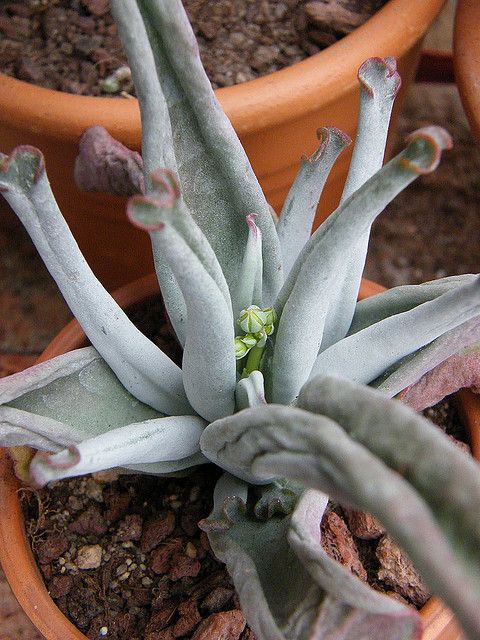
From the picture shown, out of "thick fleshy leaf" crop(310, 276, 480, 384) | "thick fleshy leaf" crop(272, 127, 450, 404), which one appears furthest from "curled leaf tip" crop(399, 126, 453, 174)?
"thick fleshy leaf" crop(310, 276, 480, 384)

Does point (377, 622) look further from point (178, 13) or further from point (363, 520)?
point (178, 13)

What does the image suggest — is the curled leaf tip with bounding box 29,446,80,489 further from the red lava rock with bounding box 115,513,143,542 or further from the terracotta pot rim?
the terracotta pot rim

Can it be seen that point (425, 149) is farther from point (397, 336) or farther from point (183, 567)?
point (183, 567)

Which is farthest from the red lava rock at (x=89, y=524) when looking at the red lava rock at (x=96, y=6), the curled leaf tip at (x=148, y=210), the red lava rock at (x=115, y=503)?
the red lava rock at (x=96, y=6)

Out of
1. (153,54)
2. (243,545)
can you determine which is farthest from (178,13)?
(243,545)

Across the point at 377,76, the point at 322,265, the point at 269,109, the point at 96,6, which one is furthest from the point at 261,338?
the point at 96,6
